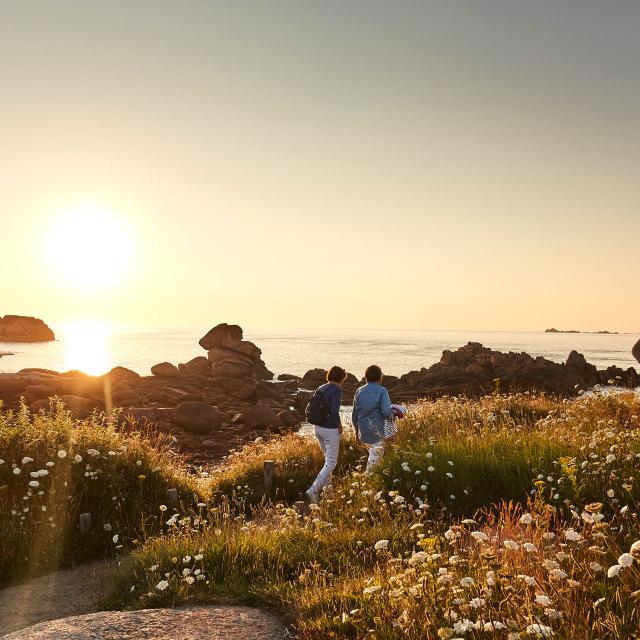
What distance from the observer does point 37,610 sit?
7609 millimetres

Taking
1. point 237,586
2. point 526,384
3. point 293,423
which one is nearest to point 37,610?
point 237,586

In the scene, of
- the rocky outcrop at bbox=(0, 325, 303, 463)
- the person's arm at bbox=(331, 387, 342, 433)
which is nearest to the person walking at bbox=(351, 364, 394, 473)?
the person's arm at bbox=(331, 387, 342, 433)

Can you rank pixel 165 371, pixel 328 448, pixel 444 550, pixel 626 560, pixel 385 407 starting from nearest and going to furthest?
pixel 626 560
pixel 444 550
pixel 385 407
pixel 328 448
pixel 165 371

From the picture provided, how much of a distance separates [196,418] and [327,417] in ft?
61.7

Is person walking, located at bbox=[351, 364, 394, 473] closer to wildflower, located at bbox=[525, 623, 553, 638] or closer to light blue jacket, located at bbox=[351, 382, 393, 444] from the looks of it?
light blue jacket, located at bbox=[351, 382, 393, 444]

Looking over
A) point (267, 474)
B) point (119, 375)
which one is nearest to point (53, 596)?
point (267, 474)

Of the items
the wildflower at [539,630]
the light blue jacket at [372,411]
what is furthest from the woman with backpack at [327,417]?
the wildflower at [539,630]

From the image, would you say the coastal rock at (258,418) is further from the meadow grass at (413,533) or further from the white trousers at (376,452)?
the white trousers at (376,452)

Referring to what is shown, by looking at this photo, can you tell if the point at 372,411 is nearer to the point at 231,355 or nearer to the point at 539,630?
the point at 539,630

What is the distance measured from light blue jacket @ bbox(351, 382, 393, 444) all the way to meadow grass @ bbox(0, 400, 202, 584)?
3.85 m

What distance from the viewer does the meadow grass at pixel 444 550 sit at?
418 centimetres

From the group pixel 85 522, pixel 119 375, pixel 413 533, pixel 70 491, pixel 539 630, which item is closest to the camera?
pixel 539 630

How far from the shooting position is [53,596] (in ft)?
26.3

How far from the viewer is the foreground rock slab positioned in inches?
193
